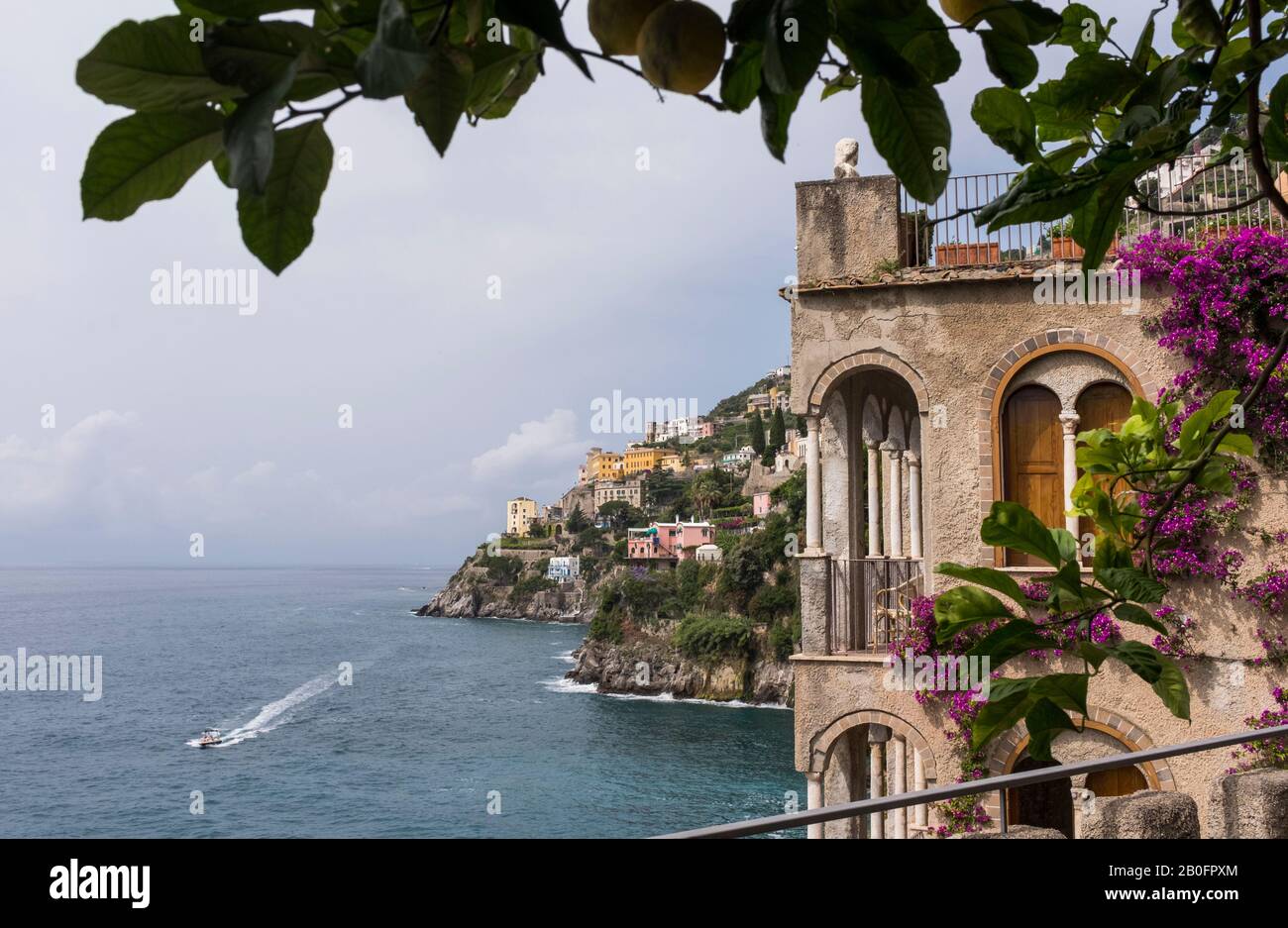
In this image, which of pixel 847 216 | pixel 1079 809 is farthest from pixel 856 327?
pixel 1079 809

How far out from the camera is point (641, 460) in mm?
117375

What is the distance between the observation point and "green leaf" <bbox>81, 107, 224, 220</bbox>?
644 millimetres

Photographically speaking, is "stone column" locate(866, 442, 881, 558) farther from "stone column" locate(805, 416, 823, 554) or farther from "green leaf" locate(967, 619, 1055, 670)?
"green leaf" locate(967, 619, 1055, 670)

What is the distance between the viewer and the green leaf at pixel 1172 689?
1442mm

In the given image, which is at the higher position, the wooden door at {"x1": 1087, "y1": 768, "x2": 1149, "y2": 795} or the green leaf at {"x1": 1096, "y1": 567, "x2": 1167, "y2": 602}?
the green leaf at {"x1": 1096, "y1": 567, "x2": 1167, "y2": 602}

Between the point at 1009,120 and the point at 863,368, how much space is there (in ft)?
28.7

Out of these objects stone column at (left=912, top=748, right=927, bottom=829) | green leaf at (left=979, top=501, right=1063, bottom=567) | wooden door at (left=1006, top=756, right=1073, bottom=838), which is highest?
green leaf at (left=979, top=501, right=1063, bottom=567)

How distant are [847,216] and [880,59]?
9.77 metres

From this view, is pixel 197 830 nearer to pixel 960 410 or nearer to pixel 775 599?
pixel 775 599

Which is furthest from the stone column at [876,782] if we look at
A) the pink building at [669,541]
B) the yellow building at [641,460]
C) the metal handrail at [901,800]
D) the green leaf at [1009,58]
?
the yellow building at [641,460]

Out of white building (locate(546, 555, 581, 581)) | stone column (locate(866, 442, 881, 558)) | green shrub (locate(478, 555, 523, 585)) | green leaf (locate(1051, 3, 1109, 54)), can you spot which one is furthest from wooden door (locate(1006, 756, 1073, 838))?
green shrub (locate(478, 555, 523, 585))

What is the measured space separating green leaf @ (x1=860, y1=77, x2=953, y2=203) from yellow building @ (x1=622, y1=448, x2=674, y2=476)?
109 m

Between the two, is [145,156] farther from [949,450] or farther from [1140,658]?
[949,450]
